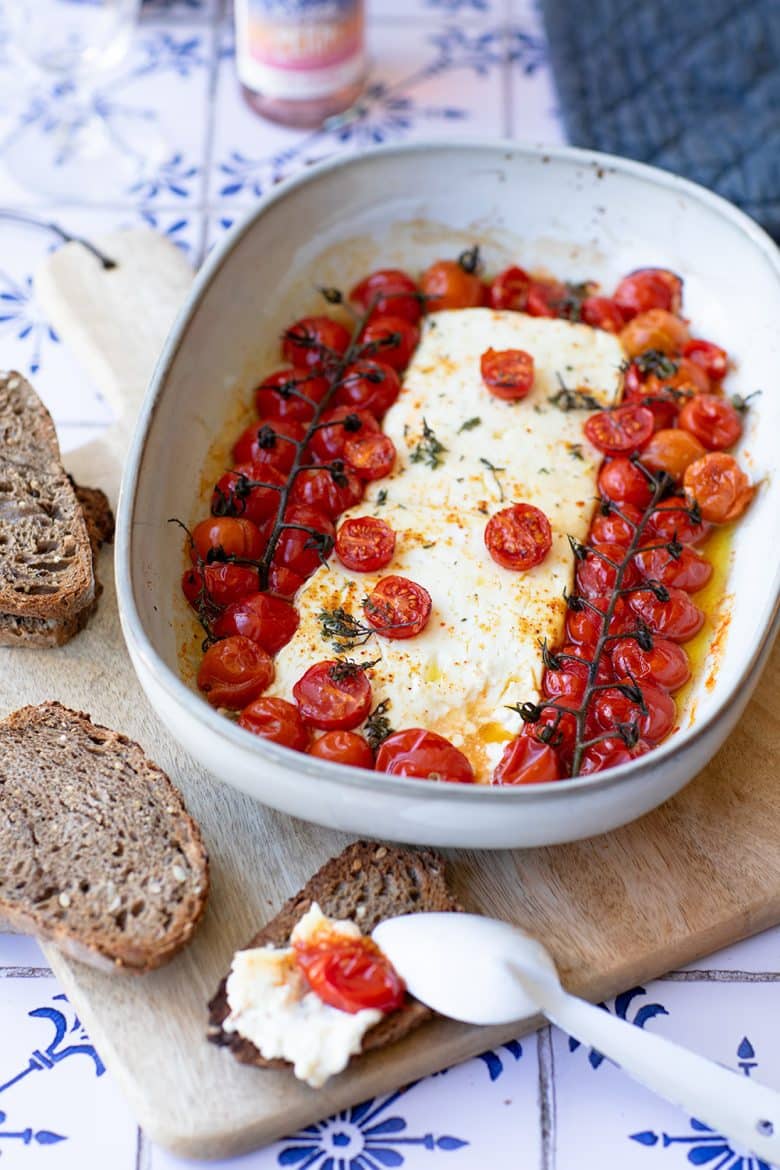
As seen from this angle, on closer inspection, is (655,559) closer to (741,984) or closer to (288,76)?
(741,984)

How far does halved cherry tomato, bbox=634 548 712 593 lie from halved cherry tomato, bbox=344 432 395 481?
636 mm

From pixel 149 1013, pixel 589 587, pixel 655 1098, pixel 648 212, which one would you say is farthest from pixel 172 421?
pixel 655 1098

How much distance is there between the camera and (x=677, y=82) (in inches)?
167

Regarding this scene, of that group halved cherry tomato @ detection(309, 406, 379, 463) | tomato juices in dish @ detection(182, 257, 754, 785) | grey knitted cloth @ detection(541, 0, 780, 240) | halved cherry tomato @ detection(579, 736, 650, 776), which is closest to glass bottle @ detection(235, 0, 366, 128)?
grey knitted cloth @ detection(541, 0, 780, 240)

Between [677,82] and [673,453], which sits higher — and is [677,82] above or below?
above

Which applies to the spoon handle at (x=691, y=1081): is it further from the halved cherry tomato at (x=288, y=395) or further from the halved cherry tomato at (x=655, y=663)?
the halved cherry tomato at (x=288, y=395)

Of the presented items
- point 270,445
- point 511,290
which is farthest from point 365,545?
point 511,290

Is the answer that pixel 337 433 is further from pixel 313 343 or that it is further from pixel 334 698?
pixel 334 698

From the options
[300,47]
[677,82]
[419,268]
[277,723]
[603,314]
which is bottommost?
[277,723]

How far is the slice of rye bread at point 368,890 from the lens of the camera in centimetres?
241

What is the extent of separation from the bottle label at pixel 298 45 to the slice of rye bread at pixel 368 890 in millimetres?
2667

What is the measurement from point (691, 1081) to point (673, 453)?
153 centimetres

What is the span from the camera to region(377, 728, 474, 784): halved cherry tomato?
250 cm

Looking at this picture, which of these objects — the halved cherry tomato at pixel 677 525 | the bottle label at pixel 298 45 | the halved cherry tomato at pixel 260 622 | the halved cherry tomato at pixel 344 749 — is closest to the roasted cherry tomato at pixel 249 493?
the halved cherry tomato at pixel 260 622
